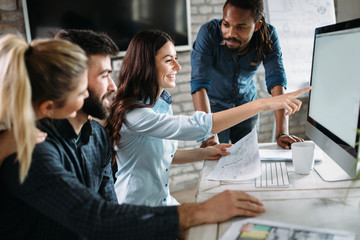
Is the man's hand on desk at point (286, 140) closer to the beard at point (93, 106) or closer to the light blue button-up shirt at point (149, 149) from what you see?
the light blue button-up shirt at point (149, 149)

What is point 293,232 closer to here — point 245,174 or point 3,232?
point 245,174

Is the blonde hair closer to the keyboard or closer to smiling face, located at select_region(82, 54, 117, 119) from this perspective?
smiling face, located at select_region(82, 54, 117, 119)

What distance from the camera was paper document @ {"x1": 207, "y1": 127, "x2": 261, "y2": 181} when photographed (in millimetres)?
1103

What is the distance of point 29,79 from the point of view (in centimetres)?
73

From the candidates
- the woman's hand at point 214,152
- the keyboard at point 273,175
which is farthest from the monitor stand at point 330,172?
the woman's hand at point 214,152

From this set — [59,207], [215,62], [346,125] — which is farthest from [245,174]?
[215,62]

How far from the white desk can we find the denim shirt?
769 millimetres

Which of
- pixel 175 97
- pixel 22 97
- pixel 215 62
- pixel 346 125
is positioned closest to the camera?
pixel 22 97

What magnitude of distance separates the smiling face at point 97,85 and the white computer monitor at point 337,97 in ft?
2.22

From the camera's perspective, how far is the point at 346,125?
951 mm

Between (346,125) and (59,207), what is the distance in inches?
29.3

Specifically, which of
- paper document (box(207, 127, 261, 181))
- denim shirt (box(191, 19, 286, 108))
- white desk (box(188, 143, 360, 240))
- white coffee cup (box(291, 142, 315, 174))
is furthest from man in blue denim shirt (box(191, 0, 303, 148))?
white desk (box(188, 143, 360, 240))

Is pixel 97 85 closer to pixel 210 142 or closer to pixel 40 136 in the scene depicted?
pixel 40 136

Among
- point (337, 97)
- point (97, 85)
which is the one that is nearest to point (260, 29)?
point (337, 97)
